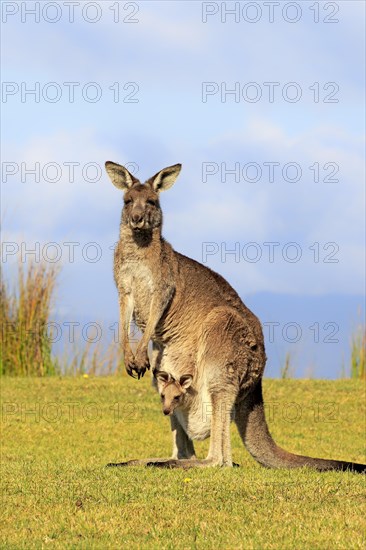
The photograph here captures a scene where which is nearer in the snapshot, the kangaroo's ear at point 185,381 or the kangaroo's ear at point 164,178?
the kangaroo's ear at point 185,381

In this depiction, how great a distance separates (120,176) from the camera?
30.0 ft

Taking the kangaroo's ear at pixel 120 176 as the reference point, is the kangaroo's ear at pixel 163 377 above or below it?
below

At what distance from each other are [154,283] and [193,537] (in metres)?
3.05

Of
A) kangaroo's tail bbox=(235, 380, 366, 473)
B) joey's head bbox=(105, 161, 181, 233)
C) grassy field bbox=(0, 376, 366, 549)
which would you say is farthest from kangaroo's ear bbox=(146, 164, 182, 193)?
grassy field bbox=(0, 376, 366, 549)

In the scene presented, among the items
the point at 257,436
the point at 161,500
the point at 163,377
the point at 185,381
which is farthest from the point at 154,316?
the point at 161,500

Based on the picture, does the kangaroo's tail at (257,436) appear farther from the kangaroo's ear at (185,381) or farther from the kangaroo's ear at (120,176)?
the kangaroo's ear at (120,176)

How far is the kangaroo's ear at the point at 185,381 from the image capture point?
331 inches

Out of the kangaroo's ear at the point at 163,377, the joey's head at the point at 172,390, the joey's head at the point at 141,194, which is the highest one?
the joey's head at the point at 141,194

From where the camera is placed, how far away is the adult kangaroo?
8.43m

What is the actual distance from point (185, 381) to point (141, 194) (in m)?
1.80

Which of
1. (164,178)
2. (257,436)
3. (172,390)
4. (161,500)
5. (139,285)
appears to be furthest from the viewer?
(164,178)

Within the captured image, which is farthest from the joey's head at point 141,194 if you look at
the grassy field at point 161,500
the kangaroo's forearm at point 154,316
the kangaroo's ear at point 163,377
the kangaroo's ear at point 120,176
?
the grassy field at point 161,500

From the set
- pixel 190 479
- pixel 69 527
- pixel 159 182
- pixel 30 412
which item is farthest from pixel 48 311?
pixel 69 527

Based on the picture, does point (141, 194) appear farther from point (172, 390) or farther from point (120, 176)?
point (172, 390)
